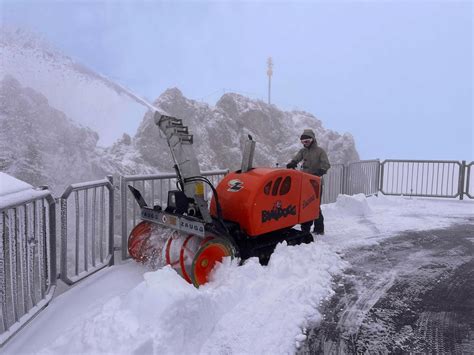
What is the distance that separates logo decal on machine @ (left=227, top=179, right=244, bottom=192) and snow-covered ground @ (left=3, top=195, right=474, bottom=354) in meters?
0.94

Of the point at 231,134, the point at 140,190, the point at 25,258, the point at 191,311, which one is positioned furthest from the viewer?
the point at 231,134

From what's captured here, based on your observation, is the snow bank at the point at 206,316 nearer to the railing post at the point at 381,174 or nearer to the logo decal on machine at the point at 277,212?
the logo decal on machine at the point at 277,212

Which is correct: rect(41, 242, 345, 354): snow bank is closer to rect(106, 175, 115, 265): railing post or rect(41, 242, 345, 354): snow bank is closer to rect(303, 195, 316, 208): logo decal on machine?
rect(303, 195, 316, 208): logo decal on machine

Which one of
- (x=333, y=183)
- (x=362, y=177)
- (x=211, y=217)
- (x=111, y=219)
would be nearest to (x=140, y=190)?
(x=111, y=219)

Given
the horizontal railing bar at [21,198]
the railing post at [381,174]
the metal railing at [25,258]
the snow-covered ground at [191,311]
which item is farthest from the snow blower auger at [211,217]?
the railing post at [381,174]

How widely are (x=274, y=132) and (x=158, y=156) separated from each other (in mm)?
15206

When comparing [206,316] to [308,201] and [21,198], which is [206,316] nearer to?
[21,198]

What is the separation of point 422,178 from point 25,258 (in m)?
12.2

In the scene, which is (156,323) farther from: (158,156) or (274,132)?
(274,132)

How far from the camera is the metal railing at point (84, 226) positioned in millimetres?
4000

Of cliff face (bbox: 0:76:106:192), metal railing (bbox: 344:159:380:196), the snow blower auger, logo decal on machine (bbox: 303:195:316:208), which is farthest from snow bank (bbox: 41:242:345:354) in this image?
cliff face (bbox: 0:76:106:192)

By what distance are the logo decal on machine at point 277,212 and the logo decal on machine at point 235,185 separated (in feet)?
1.46

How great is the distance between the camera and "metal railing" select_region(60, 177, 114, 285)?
13.1ft

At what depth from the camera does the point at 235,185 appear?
4.77m
